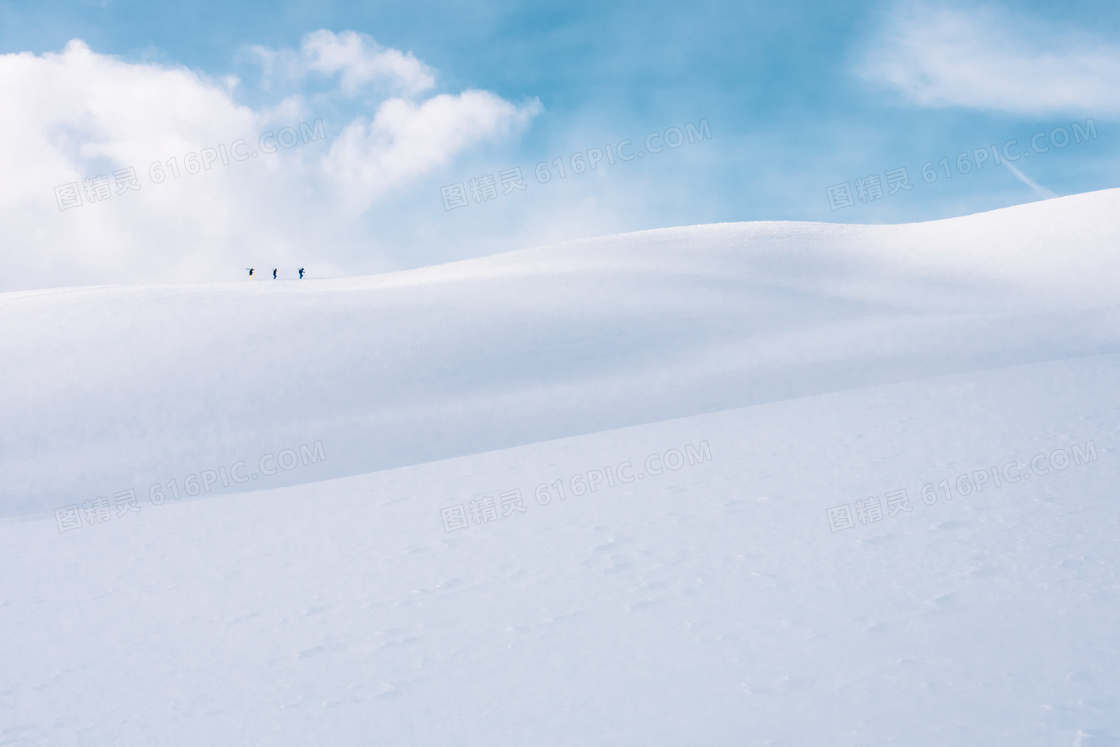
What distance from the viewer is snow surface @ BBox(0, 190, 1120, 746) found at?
282 centimetres

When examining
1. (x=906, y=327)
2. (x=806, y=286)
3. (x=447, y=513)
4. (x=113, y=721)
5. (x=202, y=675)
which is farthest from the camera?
(x=806, y=286)

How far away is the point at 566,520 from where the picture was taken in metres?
4.90

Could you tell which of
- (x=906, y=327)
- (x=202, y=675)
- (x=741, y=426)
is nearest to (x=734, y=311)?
(x=906, y=327)

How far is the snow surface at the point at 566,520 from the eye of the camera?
282 cm

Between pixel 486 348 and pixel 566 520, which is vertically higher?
pixel 486 348

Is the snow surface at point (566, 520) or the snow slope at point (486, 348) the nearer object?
the snow surface at point (566, 520)

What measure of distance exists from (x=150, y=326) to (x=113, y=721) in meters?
8.99

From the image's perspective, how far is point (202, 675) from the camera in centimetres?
331

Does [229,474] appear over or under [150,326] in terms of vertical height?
under

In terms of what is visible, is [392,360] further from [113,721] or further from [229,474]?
[113,721]

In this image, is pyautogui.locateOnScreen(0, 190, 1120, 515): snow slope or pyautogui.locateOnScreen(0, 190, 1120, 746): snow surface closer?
pyautogui.locateOnScreen(0, 190, 1120, 746): snow surface

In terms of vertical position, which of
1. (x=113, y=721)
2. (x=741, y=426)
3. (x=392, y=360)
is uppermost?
(x=392, y=360)

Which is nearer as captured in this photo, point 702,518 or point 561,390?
point 702,518

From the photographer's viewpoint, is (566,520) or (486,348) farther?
(486,348)
